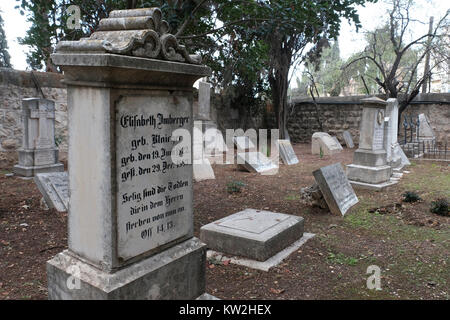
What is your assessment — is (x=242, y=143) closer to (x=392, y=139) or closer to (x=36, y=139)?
(x=392, y=139)

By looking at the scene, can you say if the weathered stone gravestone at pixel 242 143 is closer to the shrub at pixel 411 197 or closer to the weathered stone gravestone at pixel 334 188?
the weathered stone gravestone at pixel 334 188

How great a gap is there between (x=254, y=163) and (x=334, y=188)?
3.76 metres

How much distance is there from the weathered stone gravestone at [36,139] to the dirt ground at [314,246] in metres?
0.57

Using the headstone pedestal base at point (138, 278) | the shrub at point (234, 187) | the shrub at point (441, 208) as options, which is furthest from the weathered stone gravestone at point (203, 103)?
the headstone pedestal base at point (138, 278)

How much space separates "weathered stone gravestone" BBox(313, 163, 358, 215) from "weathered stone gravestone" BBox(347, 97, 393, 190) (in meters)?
1.74

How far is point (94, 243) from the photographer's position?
94.5 inches

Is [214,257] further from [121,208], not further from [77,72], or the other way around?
[77,72]

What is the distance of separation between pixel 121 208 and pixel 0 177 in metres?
7.02

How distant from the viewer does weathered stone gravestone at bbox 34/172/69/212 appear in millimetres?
5582

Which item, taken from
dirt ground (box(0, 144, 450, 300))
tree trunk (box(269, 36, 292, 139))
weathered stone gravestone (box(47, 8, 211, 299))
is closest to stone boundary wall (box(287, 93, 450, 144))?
tree trunk (box(269, 36, 292, 139))

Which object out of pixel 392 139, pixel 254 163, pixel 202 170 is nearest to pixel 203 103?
pixel 254 163

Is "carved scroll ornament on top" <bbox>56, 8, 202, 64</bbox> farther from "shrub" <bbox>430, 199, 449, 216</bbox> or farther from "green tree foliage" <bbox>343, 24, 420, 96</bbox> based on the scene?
"green tree foliage" <bbox>343, 24, 420, 96</bbox>
